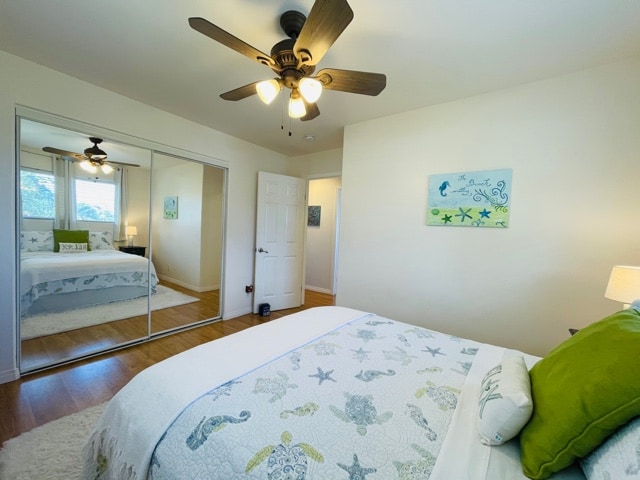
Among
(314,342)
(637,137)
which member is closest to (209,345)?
(314,342)

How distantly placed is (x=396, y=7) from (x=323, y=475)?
205 centimetres

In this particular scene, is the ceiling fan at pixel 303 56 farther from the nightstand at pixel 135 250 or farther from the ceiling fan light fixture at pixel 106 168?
the nightstand at pixel 135 250

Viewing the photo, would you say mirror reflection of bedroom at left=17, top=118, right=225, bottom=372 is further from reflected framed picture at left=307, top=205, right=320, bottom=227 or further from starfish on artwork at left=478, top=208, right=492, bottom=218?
starfish on artwork at left=478, top=208, right=492, bottom=218

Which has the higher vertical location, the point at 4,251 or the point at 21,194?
the point at 21,194

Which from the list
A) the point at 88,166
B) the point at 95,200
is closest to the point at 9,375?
the point at 95,200

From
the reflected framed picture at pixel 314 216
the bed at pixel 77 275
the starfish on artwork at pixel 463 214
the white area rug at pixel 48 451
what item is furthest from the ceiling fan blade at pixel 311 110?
the reflected framed picture at pixel 314 216

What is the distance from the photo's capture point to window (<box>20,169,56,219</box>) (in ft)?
6.79

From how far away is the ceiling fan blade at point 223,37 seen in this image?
1.17 m

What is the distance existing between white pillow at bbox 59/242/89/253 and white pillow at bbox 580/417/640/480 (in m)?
3.44

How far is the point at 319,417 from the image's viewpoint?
848mm

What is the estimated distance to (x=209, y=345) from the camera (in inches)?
50.5

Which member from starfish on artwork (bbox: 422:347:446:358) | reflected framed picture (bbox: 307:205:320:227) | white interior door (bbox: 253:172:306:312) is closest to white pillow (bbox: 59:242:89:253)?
white interior door (bbox: 253:172:306:312)

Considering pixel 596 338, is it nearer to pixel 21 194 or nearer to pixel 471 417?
pixel 471 417

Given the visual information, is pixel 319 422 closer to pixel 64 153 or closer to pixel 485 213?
pixel 485 213
